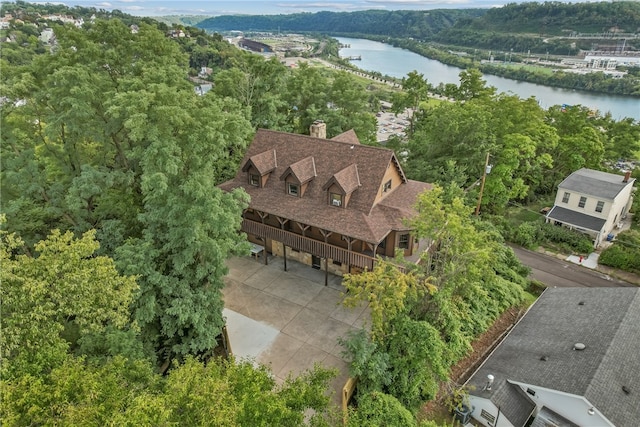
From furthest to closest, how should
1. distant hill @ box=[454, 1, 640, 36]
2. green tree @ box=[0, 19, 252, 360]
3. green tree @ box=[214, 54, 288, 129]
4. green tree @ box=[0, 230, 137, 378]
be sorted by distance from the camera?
1. distant hill @ box=[454, 1, 640, 36]
2. green tree @ box=[214, 54, 288, 129]
3. green tree @ box=[0, 19, 252, 360]
4. green tree @ box=[0, 230, 137, 378]

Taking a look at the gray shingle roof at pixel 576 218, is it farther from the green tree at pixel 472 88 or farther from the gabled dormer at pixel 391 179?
the gabled dormer at pixel 391 179

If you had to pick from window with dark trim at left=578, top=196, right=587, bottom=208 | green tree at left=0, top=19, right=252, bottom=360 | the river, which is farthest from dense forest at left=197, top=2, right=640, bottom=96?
green tree at left=0, top=19, right=252, bottom=360

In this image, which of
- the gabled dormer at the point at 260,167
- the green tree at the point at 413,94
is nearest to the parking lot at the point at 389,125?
the green tree at the point at 413,94

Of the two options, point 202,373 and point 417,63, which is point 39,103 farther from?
point 417,63

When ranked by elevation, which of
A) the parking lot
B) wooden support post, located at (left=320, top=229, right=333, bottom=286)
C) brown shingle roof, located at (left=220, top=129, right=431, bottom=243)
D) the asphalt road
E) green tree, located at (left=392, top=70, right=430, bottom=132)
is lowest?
the parking lot

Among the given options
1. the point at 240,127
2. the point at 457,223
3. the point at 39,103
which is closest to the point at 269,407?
the point at 457,223

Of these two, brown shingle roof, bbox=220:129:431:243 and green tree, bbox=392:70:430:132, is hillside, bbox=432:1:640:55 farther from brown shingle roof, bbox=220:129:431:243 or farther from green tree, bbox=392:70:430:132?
brown shingle roof, bbox=220:129:431:243

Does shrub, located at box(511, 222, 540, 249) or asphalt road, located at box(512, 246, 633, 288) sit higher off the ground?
shrub, located at box(511, 222, 540, 249)
